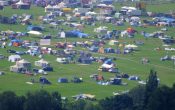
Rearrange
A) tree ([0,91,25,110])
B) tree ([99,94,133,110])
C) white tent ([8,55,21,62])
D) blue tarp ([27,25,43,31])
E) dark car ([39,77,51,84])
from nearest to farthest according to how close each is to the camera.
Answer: tree ([0,91,25,110])
tree ([99,94,133,110])
dark car ([39,77,51,84])
white tent ([8,55,21,62])
blue tarp ([27,25,43,31])

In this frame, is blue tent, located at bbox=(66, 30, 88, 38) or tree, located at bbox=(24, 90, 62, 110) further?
blue tent, located at bbox=(66, 30, 88, 38)

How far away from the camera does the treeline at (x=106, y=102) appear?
96.3 feet

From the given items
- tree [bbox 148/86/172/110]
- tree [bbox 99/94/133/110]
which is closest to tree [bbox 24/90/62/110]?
tree [bbox 99/94/133/110]

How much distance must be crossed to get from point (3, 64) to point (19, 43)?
6.32m

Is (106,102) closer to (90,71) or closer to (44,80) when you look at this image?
(44,80)

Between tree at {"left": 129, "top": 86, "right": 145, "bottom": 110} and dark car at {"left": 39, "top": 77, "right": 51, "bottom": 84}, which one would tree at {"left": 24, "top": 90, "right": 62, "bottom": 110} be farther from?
dark car at {"left": 39, "top": 77, "right": 51, "bottom": 84}

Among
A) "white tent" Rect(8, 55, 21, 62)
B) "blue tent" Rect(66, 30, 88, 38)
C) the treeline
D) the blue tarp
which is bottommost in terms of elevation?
"blue tent" Rect(66, 30, 88, 38)

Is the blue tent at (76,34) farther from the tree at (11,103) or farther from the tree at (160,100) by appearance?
the tree at (11,103)

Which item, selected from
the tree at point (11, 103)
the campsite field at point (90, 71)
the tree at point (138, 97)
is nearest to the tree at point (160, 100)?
the tree at point (138, 97)

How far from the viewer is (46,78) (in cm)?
4056

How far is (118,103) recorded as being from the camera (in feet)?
104

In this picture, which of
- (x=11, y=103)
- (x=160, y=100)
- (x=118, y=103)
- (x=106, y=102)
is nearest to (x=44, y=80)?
(x=106, y=102)

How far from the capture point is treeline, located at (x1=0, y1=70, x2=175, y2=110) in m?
29.4

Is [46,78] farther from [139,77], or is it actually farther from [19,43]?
[19,43]
